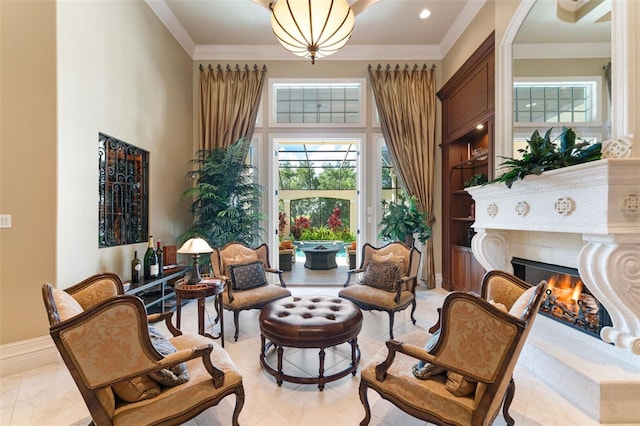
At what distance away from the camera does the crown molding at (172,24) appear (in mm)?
3847

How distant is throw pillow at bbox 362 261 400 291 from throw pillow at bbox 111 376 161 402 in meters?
2.44

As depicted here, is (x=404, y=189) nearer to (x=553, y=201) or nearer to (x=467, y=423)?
(x=553, y=201)

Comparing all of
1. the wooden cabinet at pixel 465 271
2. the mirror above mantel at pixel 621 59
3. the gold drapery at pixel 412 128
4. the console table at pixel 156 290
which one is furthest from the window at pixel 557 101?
the console table at pixel 156 290

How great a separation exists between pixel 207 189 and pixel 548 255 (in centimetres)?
433

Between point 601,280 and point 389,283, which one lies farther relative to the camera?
point 389,283

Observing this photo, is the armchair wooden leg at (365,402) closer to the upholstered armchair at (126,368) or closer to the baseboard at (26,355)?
the upholstered armchair at (126,368)

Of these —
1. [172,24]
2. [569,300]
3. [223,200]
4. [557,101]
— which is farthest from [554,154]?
[172,24]

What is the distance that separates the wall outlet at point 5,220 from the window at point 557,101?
479 cm

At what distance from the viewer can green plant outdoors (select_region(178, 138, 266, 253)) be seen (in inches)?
170

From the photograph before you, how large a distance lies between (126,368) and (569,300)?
3.40 m

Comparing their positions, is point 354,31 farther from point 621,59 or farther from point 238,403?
point 238,403

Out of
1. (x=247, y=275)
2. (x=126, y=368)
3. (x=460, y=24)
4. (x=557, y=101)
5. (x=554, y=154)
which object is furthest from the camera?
(x=460, y=24)

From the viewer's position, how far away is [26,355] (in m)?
2.40

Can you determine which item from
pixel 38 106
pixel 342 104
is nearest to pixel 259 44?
pixel 342 104
